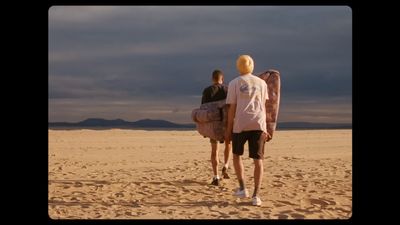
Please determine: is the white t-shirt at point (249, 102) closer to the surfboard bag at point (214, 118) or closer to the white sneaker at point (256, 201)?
the white sneaker at point (256, 201)

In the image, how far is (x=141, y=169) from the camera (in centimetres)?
1252

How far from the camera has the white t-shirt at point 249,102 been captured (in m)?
7.14

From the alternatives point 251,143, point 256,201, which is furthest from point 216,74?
point 256,201

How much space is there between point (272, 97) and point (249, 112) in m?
1.07

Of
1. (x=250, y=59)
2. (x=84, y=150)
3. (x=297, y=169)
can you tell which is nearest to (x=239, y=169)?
(x=250, y=59)

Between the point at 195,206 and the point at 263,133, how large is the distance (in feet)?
5.22

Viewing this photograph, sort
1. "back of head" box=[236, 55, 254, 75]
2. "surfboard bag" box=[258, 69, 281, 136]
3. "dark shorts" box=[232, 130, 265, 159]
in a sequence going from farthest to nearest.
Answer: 1. "surfboard bag" box=[258, 69, 281, 136]
2. "back of head" box=[236, 55, 254, 75]
3. "dark shorts" box=[232, 130, 265, 159]

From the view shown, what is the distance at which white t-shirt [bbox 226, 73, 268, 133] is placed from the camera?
23.4 ft

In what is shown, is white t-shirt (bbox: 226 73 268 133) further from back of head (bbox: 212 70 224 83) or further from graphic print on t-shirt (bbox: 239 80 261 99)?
back of head (bbox: 212 70 224 83)

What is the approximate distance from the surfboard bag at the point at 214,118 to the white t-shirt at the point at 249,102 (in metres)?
1.22

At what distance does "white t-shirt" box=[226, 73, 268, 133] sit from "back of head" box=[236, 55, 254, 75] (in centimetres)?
10

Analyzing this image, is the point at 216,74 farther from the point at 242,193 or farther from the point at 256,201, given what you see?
the point at 256,201

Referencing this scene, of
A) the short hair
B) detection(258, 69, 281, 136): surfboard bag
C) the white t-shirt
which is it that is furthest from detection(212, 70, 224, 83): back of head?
the white t-shirt

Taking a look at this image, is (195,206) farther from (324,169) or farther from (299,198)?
(324,169)
